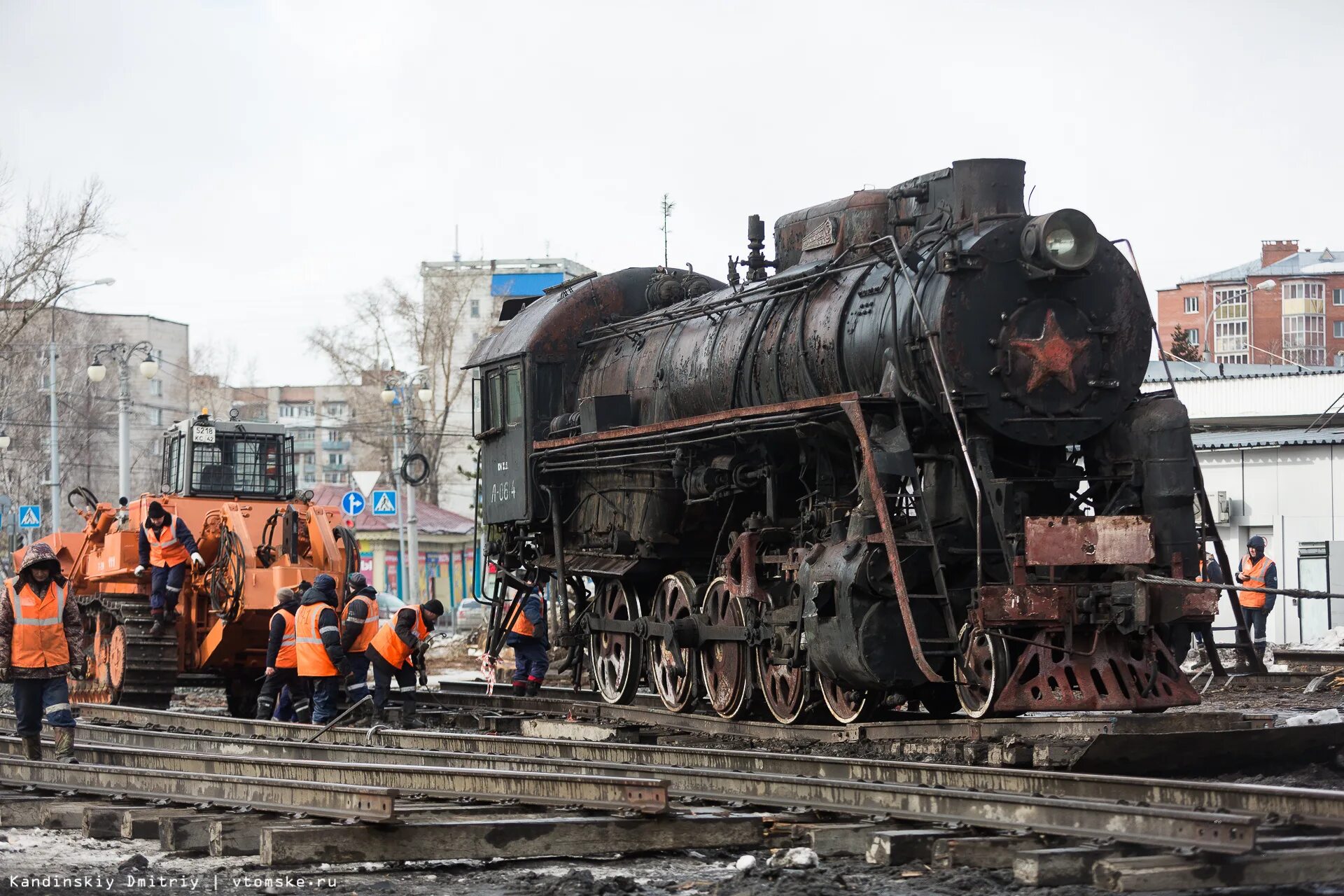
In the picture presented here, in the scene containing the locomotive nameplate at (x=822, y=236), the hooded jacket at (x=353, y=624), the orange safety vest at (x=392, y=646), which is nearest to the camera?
the locomotive nameplate at (x=822, y=236)

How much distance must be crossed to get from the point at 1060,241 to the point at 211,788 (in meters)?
6.74

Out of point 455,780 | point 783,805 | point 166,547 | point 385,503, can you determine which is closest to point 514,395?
point 166,547

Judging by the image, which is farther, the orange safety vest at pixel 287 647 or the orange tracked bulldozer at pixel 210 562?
the orange tracked bulldozer at pixel 210 562

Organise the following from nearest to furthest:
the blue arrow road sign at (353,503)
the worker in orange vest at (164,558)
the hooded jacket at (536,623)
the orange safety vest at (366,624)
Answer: the orange safety vest at (366,624) < the worker in orange vest at (164,558) < the hooded jacket at (536,623) < the blue arrow road sign at (353,503)

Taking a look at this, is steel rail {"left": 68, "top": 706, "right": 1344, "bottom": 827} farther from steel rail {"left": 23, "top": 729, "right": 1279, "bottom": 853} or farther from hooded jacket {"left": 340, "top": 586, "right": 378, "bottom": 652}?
hooded jacket {"left": 340, "top": 586, "right": 378, "bottom": 652}

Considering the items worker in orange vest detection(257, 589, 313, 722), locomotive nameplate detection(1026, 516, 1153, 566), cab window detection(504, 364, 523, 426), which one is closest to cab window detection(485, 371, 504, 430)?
cab window detection(504, 364, 523, 426)

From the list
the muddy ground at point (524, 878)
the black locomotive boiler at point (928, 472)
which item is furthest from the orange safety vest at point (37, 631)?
the black locomotive boiler at point (928, 472)

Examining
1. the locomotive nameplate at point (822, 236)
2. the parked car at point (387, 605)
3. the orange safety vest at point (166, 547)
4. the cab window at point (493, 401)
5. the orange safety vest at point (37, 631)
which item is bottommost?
the parked car at point (387, 605)

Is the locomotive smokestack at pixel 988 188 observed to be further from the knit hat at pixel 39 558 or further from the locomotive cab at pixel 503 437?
the knit hat at pixel 39 558

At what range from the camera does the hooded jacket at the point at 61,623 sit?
1199 cm

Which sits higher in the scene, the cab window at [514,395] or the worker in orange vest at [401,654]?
the cab window at [514,395]

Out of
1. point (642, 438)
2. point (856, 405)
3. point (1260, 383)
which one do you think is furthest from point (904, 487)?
point (1260, 383)

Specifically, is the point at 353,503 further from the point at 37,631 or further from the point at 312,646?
the point at 37,631

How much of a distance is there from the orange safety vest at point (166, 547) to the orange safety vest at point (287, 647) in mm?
2787
